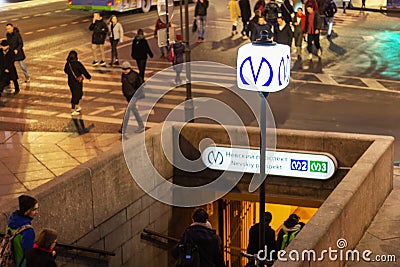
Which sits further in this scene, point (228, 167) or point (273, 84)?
point (228, 167)

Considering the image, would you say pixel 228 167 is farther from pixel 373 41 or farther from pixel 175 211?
pixel 373 41

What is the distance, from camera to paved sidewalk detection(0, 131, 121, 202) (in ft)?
45.9

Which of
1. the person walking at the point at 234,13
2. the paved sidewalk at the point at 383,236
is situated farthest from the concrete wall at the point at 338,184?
the person walking at the point at 234,13

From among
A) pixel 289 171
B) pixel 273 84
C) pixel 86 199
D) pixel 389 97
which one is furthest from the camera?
pixel 389 97

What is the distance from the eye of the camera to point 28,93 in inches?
847

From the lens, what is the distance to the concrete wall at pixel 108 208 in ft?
34.4

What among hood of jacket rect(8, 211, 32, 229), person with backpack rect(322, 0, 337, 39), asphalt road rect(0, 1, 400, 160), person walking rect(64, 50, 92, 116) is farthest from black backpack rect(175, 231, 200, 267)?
person with backpack rect(322, 0, 337, 39)

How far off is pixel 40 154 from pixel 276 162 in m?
5.09

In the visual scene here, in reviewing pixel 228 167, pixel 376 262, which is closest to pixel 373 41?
pixel 228 167

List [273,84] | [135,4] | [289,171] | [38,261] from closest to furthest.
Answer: [38,261]
[273,84]
[289,171]
[135,4]

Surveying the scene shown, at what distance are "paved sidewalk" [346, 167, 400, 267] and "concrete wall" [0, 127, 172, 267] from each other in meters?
3.85

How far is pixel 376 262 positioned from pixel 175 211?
197 inches

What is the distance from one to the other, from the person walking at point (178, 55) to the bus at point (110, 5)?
45.4 ft

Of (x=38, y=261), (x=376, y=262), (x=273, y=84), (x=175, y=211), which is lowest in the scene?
(x=175, y=211)
